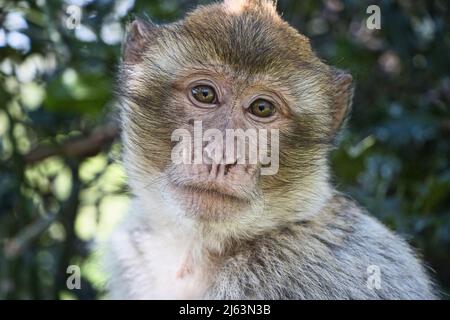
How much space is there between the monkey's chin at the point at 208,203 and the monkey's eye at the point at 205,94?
0.45 metres

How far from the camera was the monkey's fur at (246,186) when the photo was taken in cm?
385

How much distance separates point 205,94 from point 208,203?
55cm

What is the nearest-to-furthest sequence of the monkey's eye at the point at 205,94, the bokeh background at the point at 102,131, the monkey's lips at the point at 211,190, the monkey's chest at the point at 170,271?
1. the monkey's lips at the point at 211,190
2. the monkey's eye at the point at 205,94
3. the monkey's chest at the point at 170,271
4. the bokeh background at the point at 102,131

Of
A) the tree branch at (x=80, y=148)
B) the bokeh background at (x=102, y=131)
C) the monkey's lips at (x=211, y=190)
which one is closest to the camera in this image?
the monkey's lips at (x=211, y=190)

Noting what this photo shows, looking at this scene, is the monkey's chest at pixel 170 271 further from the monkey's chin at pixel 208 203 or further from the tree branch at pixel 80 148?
the tree branch at pixel 80 148

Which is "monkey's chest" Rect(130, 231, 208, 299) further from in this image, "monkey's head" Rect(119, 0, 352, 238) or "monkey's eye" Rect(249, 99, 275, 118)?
"monkey's eye" Rect(249, 99, 275, 118)

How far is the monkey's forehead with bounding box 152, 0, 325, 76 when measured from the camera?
394 centimetres

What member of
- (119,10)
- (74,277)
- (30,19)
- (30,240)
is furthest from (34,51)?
(74,277)

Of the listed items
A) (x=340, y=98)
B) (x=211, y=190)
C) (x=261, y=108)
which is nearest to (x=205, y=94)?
(x=261, y=108)

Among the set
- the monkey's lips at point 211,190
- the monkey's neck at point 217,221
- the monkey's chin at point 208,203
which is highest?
the monkey's lips at point 211,190

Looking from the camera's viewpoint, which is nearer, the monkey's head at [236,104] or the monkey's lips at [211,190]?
the monkey's lips at [211,190]

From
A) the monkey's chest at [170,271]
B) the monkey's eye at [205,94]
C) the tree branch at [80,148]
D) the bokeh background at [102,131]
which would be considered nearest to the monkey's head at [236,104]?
the monkey's eye at [205,94]
